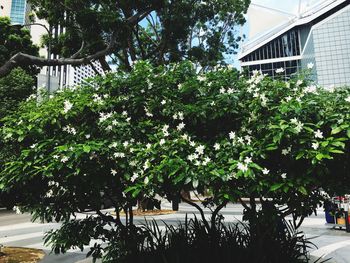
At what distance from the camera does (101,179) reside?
12.8ft

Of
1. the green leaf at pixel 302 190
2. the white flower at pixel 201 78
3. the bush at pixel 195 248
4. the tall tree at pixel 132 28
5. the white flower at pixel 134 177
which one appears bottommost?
the bush at pixel 195 248

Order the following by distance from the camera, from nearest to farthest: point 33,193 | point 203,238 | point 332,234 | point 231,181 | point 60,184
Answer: point 231,181
point 60,184
point 33,193
point 203,238
point 332,234

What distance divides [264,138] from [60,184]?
2.39m

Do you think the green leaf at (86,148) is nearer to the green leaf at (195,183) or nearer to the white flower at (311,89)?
the green leaf at (195,183)

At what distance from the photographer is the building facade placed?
6800 cm

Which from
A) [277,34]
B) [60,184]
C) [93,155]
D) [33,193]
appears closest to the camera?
[93,155]

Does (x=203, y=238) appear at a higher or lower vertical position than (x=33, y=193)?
lower

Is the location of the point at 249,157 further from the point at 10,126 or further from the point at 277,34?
the point at 277,34

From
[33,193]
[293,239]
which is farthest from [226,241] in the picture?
[33,193]

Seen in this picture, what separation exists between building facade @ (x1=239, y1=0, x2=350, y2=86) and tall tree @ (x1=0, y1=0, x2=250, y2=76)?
4096cm

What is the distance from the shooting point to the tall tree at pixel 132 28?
13.5m

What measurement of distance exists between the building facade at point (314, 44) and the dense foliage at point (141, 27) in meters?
40.9

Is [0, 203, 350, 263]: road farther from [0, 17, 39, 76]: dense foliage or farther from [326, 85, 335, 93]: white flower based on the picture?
[0, 17, 39, 76]: dense foliage

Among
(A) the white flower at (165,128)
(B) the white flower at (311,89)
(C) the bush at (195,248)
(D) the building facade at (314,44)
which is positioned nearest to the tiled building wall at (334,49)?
(D) the building facade at (314,44)
